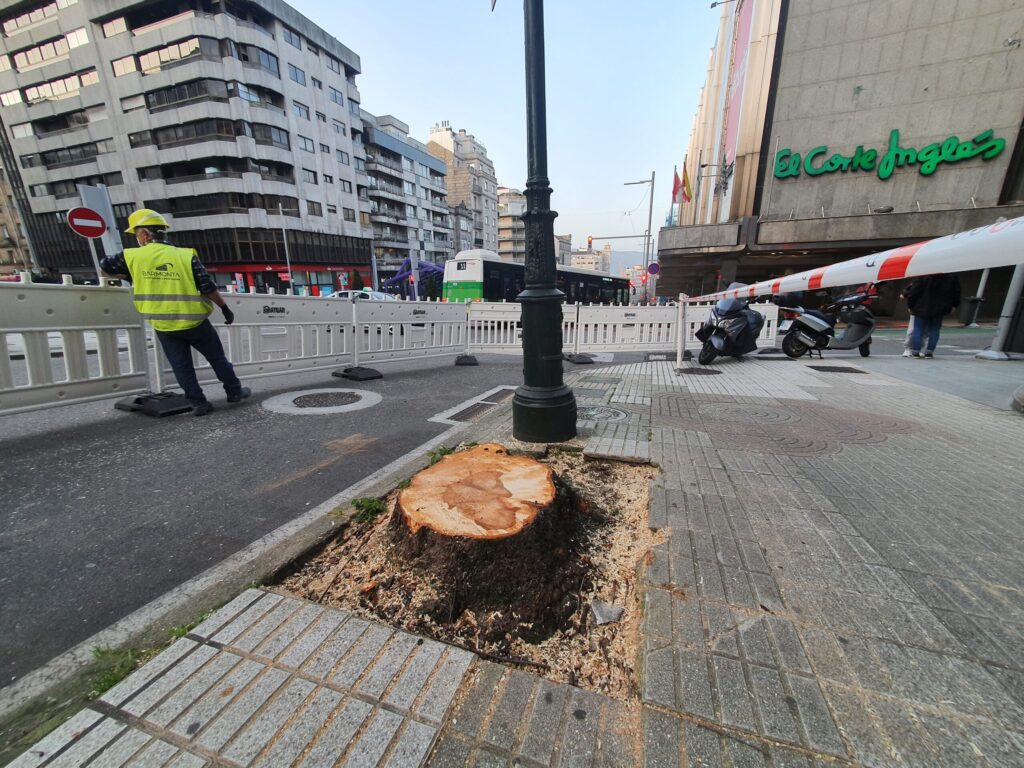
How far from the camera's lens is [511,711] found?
1229 millimetres

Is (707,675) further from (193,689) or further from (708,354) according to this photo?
(708,354)

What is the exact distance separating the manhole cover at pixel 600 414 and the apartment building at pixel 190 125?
3549cm

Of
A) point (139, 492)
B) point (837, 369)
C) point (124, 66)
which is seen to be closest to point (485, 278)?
point (837, 369)

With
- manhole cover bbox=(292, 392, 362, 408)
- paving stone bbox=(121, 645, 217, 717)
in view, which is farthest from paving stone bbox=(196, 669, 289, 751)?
manhole cover bbox=(292, 392, 362, 408)

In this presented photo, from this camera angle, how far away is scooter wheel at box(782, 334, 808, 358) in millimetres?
8828

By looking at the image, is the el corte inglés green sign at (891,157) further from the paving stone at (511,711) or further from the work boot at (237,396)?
the paving stone at (511,711)

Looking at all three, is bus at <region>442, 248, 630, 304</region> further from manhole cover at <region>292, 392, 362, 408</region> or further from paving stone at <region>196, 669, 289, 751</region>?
paving stone at <region>196, 669, 289, 751</region>

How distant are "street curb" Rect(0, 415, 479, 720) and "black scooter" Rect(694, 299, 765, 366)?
7.25 metres

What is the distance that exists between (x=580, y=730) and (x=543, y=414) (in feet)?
7.63

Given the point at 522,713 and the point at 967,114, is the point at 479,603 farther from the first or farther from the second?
the point at 967,114

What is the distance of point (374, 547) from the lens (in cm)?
203

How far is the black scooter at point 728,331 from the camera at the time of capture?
798cm

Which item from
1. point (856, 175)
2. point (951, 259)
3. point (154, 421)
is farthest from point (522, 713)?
point (856, 175)

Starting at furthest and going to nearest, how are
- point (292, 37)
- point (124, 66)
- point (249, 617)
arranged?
point (292, 37)
point (124, 66)
point (249, 617)
